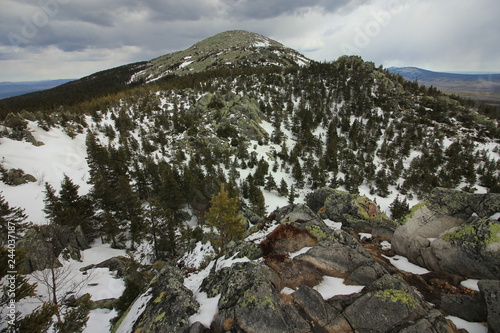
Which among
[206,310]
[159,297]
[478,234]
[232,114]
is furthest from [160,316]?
[232,114]

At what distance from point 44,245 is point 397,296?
915 inches

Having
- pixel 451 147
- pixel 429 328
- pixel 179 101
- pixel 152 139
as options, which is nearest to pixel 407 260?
pixel 429 328

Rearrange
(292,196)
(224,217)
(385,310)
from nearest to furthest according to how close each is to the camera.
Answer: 1. (385,310)
2. (224,217)
3. (292,196)

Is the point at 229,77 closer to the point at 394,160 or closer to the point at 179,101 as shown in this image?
the point at 179,101

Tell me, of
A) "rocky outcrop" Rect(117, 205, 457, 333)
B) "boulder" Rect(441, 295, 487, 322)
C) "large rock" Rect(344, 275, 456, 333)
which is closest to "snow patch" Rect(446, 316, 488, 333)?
"boulder" Rect(441, 295, 487, 322)

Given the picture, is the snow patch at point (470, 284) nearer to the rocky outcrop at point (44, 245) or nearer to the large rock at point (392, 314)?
the large rock at point (392, 314)

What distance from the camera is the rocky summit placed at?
295 inches

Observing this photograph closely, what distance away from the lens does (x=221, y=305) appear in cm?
769

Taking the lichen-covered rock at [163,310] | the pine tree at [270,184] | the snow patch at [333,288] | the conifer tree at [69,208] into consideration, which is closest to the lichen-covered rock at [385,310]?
the snow patch at [333,288]

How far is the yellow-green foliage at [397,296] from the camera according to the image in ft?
22.0

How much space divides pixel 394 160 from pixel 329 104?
28.2 meters

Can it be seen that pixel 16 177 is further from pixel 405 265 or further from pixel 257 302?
pixel 405 265

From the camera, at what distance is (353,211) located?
20000mm

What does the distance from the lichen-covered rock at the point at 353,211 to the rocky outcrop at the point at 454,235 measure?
540 cm
